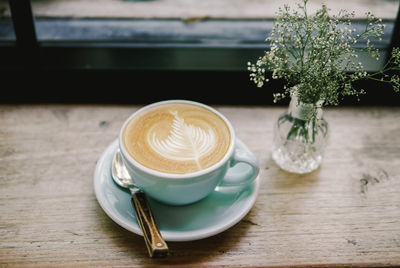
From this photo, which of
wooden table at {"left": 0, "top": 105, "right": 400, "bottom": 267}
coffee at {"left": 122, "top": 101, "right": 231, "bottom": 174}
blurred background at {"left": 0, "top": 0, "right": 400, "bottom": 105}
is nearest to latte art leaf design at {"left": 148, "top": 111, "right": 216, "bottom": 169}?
coffee at {"left": 122, "top": 101, "right": 231, "bottom": 174}

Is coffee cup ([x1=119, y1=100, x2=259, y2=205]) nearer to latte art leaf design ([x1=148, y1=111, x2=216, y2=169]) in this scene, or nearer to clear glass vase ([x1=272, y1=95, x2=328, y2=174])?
latte art leaf design ([x1=148, y1=111, x2=216, y2=169])

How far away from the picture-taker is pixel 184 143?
2.45 feet

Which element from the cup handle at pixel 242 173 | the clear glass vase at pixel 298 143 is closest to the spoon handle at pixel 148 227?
the cup handle at pixel 242 173

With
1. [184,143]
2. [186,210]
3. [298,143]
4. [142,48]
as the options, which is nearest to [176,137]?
[184,143]

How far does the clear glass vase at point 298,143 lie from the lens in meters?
0.84

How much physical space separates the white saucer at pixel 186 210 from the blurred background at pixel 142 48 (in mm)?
337

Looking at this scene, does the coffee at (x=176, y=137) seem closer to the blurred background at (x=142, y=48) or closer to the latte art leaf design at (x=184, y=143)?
the latte art leaf design at (x=184, y=143)

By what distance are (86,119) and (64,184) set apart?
0.77ft

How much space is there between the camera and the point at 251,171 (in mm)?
749

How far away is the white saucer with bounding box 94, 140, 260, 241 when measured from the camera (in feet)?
2.21

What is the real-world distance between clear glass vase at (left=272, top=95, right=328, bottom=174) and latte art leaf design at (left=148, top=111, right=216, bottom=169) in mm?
199

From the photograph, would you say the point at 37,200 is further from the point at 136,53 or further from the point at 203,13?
the point at 203,13

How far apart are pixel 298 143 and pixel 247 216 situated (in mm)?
218

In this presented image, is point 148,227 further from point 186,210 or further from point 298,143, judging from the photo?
point 298,143
